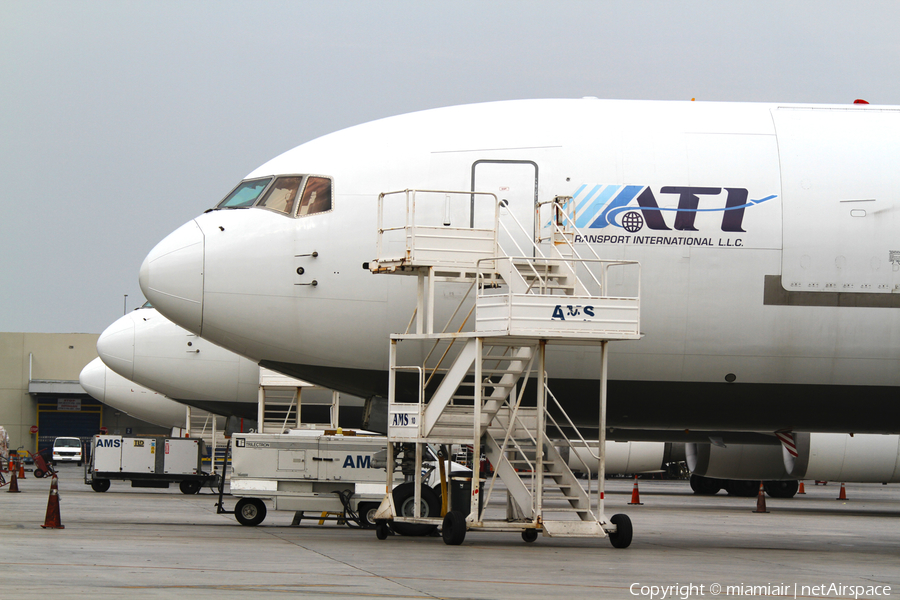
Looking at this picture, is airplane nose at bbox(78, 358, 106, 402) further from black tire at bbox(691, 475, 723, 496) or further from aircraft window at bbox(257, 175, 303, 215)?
aircraft window at bbox(257, 175, 303, 215)

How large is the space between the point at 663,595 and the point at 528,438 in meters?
5.80

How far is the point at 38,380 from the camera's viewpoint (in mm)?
80938

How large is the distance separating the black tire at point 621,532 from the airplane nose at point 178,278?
695 centimetres

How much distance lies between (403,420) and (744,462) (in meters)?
19.7

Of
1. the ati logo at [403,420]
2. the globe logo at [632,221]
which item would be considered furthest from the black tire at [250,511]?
the globe logo at [632,221]

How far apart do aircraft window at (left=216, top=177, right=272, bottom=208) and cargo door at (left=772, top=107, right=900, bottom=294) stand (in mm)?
8149

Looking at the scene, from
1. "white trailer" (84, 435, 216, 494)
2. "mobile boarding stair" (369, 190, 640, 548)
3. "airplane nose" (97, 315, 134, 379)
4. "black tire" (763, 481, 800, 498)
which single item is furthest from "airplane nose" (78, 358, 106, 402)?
"mobile boarding stair" (369, 190, 640, 548)

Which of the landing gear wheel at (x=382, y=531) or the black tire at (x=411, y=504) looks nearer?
the black tire at (x=411, y=504)

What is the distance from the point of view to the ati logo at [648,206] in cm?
1620

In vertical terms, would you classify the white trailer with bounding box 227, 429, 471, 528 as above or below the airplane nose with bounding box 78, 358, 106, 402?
above

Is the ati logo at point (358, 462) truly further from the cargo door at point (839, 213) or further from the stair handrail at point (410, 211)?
the cargo door at point (839, 213)

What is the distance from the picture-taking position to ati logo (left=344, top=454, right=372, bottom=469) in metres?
20.6

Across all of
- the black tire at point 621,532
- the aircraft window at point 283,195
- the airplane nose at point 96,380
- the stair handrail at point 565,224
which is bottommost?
the airplane nose at point 96,380

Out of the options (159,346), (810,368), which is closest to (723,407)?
(810,368)
